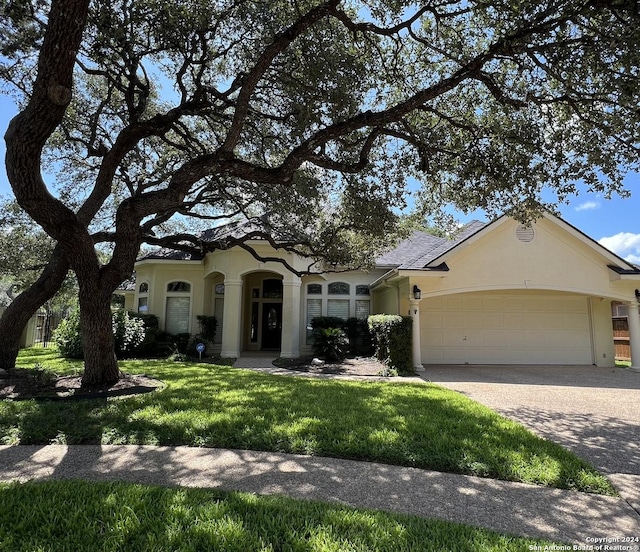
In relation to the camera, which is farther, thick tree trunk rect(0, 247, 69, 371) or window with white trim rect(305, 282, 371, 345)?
window with white trim rect(305, 282, 371, 345)

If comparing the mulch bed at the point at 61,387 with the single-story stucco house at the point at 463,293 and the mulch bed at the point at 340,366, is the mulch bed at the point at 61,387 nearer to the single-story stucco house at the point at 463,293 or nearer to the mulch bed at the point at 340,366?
the mulch bed at the point at 340,366

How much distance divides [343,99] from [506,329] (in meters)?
10.3

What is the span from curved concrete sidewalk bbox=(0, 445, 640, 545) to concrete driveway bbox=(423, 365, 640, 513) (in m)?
0.70

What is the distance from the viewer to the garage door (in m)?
14.0

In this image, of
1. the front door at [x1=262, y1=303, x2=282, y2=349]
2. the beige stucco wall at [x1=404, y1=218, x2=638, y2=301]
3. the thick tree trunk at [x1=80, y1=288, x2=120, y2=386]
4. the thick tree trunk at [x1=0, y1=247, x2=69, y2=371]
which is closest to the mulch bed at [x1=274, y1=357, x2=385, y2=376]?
the beige stucco wall at [x1=404, y1=218, x2=638, y2=301]

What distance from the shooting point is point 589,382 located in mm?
10328

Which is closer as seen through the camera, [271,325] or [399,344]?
[399,344]

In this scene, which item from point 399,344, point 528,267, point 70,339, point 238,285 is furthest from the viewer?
point 238,285

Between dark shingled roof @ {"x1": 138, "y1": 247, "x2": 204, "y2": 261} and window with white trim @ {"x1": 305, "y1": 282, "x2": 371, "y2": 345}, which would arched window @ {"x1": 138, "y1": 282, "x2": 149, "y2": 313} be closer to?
dark shingled roof @ {"x1": 138, "y1": 247, "x2": 204, "y2": 261}

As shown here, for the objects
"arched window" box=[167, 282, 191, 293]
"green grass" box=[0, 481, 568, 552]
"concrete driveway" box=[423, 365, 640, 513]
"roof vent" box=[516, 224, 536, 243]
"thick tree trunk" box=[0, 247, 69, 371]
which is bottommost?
"concrete driveway" box=[423, 365, 640, 513]

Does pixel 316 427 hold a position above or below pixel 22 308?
below

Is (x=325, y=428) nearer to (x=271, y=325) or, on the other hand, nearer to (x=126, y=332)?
(x=126, y=332)

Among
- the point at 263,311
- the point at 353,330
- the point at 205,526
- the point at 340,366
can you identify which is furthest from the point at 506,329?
the point at 205,526

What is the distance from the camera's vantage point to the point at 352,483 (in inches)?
149
